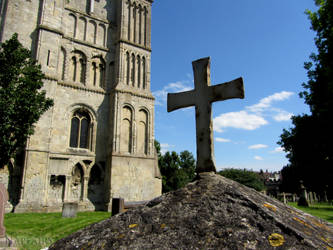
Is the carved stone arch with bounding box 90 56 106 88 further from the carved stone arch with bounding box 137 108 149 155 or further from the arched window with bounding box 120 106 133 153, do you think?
the carved stone arch with bounding box 137 108 149 155

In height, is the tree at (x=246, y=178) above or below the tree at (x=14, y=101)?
below

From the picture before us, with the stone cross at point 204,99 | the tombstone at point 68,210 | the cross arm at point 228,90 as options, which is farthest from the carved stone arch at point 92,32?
the cross arm at point 228,90

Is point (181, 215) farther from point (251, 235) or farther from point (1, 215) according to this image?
point (1, 215)

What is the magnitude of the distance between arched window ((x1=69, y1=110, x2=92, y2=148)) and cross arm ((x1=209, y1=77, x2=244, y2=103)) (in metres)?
16.9

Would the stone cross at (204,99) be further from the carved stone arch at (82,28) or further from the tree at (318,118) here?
the carved stone arch at (82,28)

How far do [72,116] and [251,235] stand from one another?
18.4 m

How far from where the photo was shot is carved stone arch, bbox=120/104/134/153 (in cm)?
1884

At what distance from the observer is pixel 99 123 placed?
19156mm

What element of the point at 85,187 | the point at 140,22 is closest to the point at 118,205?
the point at 85,187

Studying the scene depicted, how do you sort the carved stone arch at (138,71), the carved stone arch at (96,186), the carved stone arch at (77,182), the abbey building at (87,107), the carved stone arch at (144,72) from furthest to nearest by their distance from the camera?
the carved stone arch at (144,72) < the carved stone arch at (138,71) < the carved stone arch at (96,186) < the carved stone arch at (77,182) < the abbey building at (87,107)

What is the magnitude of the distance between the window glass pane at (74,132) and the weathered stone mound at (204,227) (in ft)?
56.7

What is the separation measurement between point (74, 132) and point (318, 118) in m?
16.9

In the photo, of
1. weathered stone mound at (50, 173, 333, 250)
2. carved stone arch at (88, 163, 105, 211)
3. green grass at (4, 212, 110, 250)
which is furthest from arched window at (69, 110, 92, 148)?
weathered stone mound at (50, 173, 333, 250)

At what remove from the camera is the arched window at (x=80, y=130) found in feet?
60.2
